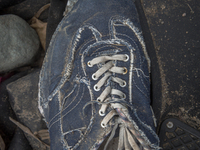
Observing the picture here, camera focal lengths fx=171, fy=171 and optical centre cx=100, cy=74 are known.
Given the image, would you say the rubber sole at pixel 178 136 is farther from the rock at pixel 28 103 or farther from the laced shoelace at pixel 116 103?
the rock at pixel 28 103

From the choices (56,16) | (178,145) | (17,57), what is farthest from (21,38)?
(178,145)

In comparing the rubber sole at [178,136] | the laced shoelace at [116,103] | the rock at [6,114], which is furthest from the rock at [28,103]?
the rubber sole at [178,136]

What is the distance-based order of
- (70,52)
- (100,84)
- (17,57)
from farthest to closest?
(17,57)
(70,52)
(100,84)

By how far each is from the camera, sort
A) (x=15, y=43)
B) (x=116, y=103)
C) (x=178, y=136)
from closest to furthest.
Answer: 1. (x=116, y=103)
2. (x=178, y=136)
3. (x=15, y=43)

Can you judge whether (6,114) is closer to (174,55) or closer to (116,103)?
(116,103)

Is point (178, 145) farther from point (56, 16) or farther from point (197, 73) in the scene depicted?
point (56, 16)

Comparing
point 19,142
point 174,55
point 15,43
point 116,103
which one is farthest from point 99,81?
point 19,142
